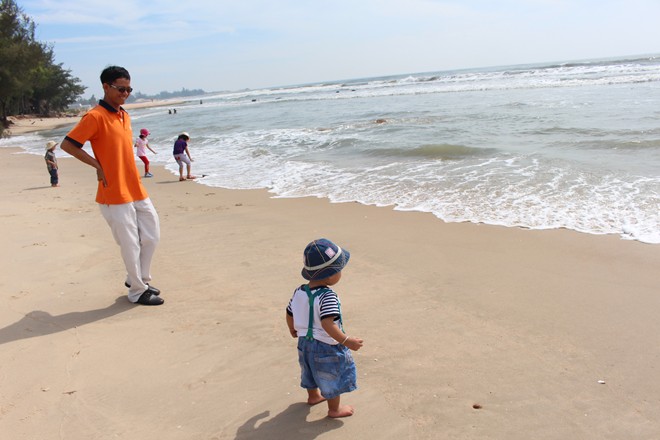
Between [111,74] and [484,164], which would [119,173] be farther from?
[484,164]

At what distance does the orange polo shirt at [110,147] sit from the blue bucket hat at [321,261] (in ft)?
7.26

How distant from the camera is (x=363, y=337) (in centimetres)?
366

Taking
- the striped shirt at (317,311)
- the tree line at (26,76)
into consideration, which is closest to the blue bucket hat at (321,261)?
the striped shirt at (317,311)

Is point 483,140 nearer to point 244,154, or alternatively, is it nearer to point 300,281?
point 244,154

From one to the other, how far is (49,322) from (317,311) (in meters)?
2.62

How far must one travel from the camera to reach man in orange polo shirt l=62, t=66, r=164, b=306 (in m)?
4.01

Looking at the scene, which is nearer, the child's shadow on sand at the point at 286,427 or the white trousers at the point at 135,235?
the child's shadow on sand at the point at 286,427

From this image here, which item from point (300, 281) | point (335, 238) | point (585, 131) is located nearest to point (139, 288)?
point (300, 281)

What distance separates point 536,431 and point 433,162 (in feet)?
29.0

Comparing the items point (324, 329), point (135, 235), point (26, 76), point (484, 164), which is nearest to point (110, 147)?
point (135, 235)

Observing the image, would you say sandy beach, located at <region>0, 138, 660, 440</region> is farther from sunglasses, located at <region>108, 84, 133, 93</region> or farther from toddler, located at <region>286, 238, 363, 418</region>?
sunglasses, located at <region>108, 84, 133, 93</region>

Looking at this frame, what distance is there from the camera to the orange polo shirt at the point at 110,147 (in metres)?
3.99

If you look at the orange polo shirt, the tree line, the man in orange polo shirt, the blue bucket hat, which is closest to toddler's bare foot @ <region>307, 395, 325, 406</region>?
the blue bucket hat

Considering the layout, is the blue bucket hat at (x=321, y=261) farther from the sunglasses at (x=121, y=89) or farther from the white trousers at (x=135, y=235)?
the sunglasses at (x=121, y=89)
